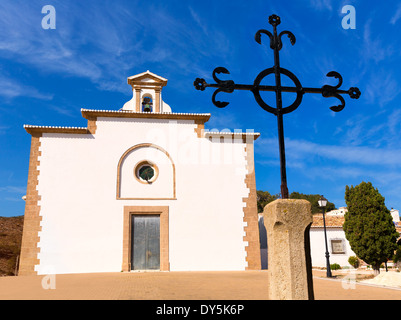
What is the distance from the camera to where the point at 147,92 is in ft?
56.9

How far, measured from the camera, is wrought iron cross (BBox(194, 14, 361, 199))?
12.4 ft

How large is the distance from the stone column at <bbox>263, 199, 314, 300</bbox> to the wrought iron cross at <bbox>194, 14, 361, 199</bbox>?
0.76 feet

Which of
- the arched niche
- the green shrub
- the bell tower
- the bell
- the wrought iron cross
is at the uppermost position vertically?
the bell tower

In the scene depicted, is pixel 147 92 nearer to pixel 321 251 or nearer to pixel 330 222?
pixel 321 251

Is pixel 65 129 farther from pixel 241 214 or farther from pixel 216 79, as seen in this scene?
pixel 216 79

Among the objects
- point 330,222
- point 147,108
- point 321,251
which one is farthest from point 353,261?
point 147,108

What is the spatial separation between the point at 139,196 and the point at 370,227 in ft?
33.2

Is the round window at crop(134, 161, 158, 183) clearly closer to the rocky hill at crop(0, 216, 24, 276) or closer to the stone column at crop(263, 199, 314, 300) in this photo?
the rocky hill at crop(0, 216, 24, 276)

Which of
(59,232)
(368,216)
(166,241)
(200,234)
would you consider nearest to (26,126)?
(59,232)

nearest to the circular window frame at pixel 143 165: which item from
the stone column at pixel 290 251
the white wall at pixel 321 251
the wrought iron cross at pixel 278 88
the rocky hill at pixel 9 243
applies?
the rocky hill at pixel 9 243

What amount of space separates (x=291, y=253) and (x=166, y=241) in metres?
12.2

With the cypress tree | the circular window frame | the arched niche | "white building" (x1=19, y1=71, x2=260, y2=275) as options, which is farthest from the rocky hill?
the cypress tree

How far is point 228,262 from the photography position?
15.3 m
